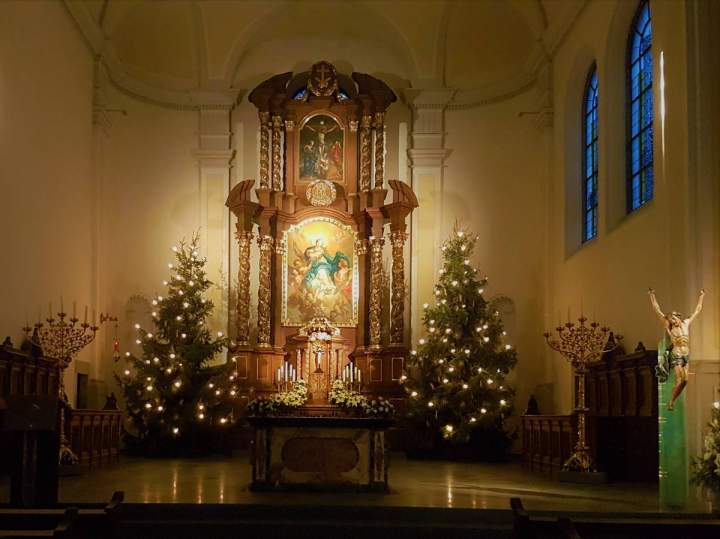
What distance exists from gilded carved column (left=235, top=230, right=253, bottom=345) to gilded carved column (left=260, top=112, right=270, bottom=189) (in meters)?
1.24

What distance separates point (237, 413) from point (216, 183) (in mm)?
5025

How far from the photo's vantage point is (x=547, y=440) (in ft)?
52.4

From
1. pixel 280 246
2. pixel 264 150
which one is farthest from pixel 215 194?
pixel 280 246

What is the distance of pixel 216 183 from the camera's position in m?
20.9

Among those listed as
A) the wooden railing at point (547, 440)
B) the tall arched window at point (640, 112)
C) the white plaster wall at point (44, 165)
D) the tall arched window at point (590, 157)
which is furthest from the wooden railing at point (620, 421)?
the white plaster wall at point (44, 165)

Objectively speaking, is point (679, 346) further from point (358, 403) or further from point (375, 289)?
point (375, 289)

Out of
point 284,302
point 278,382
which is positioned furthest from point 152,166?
point 278,382

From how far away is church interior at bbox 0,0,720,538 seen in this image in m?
12.1

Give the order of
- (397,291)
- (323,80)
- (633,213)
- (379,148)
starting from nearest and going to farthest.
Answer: (633,213), (397,291), (379,148), (323,80)

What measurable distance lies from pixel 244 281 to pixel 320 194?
2424 millimetres

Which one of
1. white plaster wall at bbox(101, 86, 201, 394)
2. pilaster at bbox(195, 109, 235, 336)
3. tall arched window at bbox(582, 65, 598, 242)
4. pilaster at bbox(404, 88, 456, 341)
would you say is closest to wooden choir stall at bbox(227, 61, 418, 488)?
pilaster at bbox(404, 88, 456, 341)

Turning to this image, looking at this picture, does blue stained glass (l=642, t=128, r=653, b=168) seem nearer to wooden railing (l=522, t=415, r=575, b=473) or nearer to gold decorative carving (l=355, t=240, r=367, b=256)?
wooden railing (l=522, t=415, r=575, b=473)

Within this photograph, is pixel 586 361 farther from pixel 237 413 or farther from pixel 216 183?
pixel 216 183

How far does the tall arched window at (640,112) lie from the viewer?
1473 centimetres
